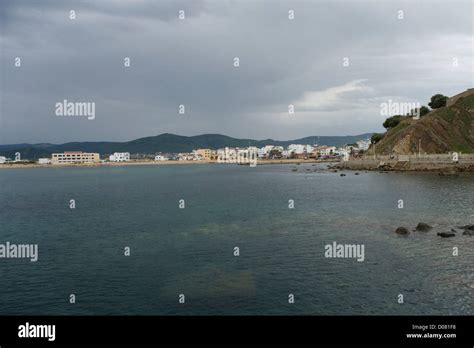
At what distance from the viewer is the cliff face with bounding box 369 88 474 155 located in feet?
534

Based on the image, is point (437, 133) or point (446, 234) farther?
point (437, 133)

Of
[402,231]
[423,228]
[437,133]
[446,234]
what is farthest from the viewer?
[437,133]

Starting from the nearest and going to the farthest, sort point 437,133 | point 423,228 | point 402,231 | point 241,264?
point 241,264 < point 402,231 < point 423,228 < point 437,133

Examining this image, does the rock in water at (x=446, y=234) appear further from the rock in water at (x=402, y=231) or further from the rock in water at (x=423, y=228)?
the rock in water at (x=402, y=231)

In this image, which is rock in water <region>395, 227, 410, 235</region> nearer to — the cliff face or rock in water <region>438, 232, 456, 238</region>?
rock in water <region>438, 232, 456, 238</region>

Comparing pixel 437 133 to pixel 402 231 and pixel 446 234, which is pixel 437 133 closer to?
pixel 402 231

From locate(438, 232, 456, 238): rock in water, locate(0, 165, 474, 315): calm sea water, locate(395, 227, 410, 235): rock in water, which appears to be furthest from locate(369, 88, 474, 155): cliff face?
locate(438, 232, 456, 238): rock in water

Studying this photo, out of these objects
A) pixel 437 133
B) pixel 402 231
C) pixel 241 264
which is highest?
pixel 437 133

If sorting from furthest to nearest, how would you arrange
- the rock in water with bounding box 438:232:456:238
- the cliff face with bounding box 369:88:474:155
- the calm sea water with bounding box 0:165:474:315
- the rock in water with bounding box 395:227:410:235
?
the cliff face with bounding box 369:88:474:155
the rock in water with bounding box 395:227:410:235
the rock in water with bounding box 438:232:456:238
the calm sea water with bounding box 0:165:474:315

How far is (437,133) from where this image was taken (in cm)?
16925

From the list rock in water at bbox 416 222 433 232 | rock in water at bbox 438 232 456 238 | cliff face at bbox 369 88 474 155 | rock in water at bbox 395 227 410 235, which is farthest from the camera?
cliff face at bbox 369 88 474 155

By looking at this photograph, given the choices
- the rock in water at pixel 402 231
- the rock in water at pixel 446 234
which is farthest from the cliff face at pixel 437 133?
the rock in water at pixel 446 234

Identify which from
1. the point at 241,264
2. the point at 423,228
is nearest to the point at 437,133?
the point at 423,228
